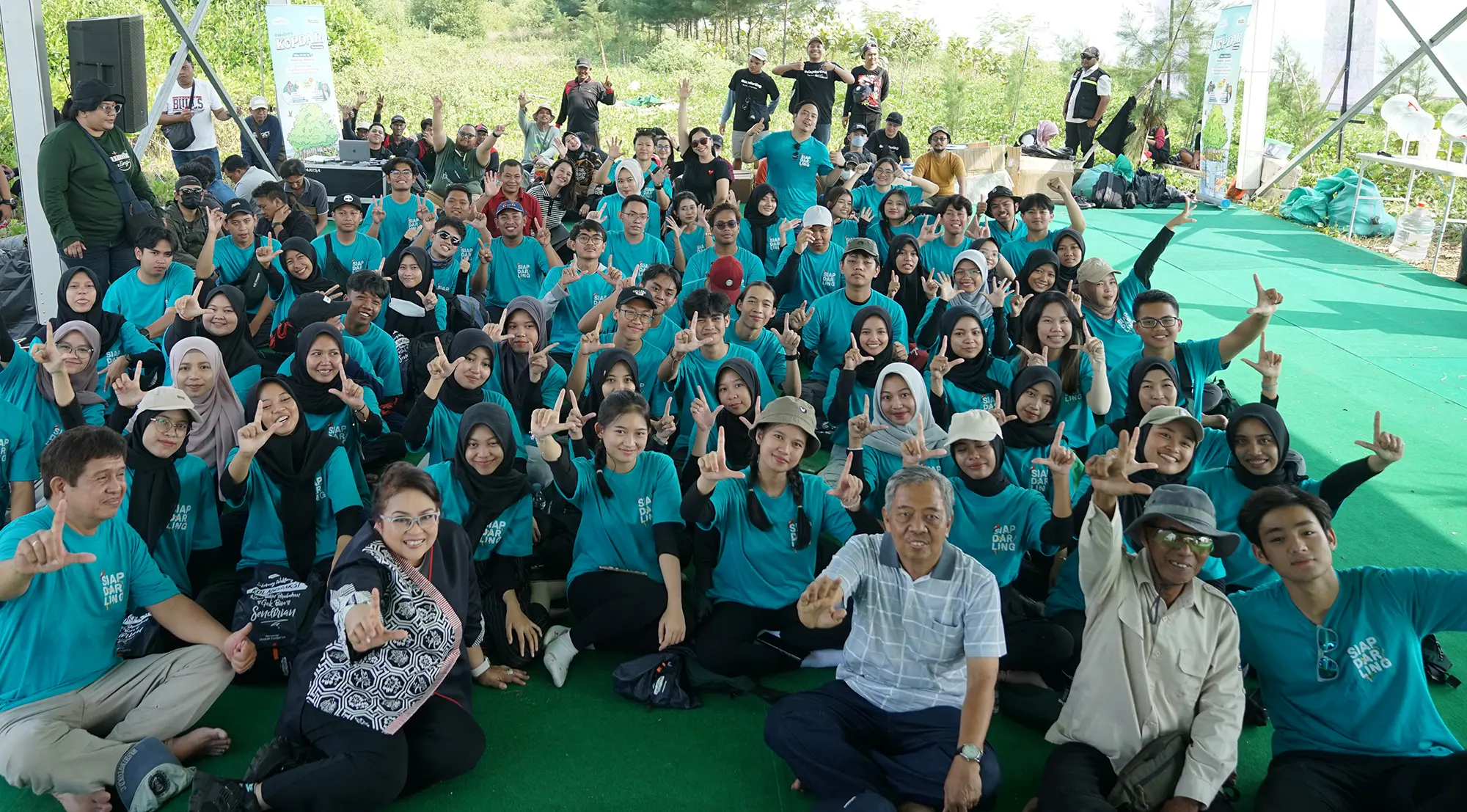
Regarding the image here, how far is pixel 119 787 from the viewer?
311 centimetres

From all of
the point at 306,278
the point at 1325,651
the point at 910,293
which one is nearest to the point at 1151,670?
the point at 1325,651

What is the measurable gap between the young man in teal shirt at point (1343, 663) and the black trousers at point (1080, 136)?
12804 mm

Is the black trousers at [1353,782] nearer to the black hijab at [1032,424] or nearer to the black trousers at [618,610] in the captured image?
the black hijab at [1032,424]

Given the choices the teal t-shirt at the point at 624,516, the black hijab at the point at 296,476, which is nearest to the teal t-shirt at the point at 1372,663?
the teal t-shirt at the point at 624,516

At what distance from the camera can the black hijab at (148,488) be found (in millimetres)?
3842

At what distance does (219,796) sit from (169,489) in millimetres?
1411

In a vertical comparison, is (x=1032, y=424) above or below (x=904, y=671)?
above

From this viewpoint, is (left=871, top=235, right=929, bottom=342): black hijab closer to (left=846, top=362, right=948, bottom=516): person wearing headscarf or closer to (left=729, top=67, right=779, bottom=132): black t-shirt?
(left=846, top=362, right=948, bottom=516): person wearing headscarf

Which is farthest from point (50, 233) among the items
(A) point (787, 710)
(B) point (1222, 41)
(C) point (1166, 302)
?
(B) point (1222, 41)

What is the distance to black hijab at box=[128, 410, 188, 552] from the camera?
12.6ft

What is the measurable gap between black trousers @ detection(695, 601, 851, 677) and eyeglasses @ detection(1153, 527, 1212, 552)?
132 centimetres

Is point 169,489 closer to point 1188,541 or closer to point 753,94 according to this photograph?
point 1188,541

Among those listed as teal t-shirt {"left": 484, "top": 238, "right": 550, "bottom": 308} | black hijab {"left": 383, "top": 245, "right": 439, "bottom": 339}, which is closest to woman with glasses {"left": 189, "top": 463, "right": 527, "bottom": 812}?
black hijab {"left": 383, "top": 245, "right": 439, "bottom": 339}

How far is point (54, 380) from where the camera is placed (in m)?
4.59
